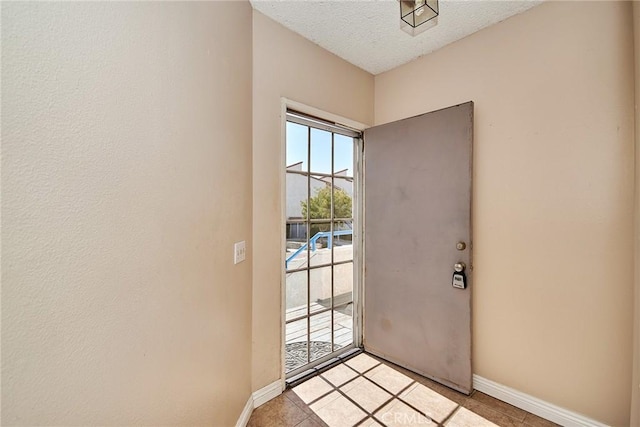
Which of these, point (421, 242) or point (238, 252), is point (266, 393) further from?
point (421, 242)

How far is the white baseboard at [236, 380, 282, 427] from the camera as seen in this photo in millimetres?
1618

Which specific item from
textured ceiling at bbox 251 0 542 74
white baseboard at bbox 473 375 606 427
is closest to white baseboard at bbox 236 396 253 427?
white baseboard at bbox 473 375 606 427

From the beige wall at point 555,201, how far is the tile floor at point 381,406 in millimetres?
233

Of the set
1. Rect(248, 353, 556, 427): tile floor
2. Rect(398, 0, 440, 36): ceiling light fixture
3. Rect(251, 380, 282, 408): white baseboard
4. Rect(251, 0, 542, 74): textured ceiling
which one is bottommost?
Rect(248, 353, 556, 427): tile floor

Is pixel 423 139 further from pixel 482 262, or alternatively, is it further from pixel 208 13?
pixel 208 13

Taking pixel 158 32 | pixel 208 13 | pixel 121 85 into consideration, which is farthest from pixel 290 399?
pixel 208 13

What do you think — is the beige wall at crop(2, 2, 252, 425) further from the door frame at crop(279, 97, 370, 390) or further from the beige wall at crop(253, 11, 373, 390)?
the door frame at crop(279, 97, 370, 390)

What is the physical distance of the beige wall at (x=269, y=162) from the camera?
1790mm

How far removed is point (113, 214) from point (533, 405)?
243cm

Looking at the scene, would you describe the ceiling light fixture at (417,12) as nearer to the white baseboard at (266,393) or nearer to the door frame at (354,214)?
the door frame at (354,214)

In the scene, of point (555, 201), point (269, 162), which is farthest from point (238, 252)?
point (555, 201)

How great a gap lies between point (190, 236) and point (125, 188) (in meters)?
0.35

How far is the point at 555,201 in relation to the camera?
1.63 metres

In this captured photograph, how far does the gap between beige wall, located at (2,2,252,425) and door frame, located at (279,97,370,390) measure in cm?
59
